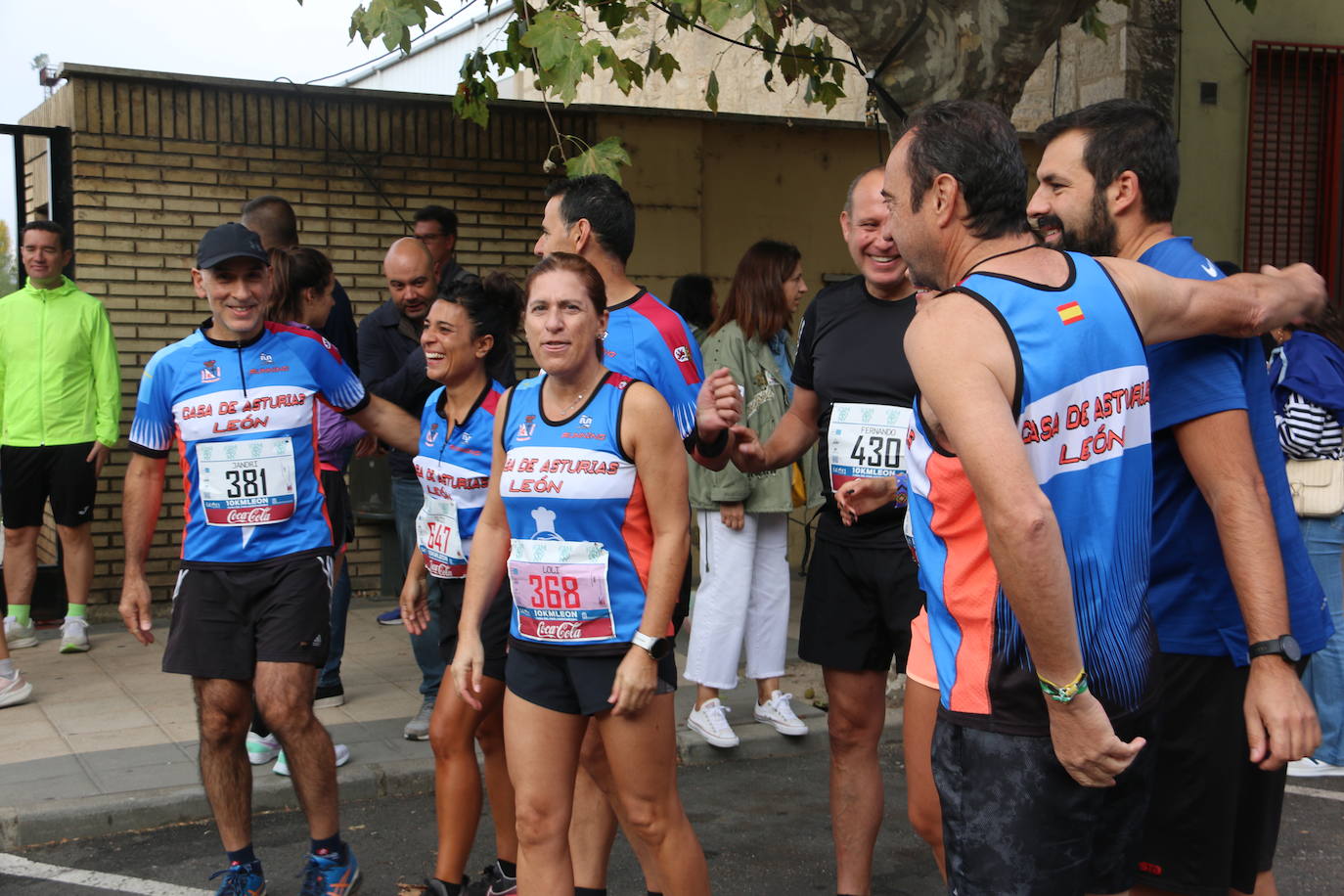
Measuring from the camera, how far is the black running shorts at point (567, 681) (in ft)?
11.4

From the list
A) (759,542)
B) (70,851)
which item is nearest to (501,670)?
(70,851)

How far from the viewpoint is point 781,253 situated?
628cm

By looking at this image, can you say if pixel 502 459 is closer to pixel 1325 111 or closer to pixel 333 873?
pixel 333 873

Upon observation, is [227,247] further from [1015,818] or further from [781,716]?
[781,716]

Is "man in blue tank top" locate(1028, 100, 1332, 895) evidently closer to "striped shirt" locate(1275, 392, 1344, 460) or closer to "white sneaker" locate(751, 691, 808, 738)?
"striped shirt" locate(1275, 392, 1344, 460)

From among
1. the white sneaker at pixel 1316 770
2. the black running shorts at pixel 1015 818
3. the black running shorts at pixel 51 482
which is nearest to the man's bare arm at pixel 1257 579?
the black running shorts at pixel 1015 818

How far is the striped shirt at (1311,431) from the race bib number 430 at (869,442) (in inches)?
107

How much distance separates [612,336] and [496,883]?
1.83m

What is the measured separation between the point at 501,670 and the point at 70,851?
216 cm

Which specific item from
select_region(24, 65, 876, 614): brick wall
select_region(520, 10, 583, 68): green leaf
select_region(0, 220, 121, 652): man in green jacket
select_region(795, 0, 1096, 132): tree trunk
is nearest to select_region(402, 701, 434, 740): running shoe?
select_region(0, 220, 121, 652): man in green jacket

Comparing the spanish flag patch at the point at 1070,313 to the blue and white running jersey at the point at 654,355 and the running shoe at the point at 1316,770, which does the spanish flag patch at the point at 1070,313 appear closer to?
the blue and white running jersey at the point at 654,355

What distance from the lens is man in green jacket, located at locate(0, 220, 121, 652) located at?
7.99 meters

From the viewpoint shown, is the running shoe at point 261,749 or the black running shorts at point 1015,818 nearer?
the black running shorts at point 1015,818

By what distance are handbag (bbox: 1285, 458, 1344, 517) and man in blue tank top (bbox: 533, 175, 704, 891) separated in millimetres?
3209
